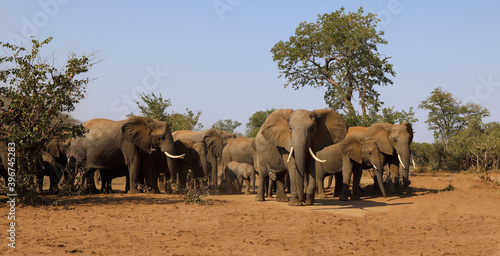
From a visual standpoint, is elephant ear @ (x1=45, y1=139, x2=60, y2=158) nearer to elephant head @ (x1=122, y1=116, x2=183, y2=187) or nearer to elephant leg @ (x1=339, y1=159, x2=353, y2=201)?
elephant head @ (x1=122, y1=116, x2=183, y2=187)

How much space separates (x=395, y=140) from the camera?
56.7 feet

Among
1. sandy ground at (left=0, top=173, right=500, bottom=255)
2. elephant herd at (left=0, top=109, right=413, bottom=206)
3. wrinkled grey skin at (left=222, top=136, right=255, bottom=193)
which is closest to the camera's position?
sandy ground at (left=0, top=173, right=500, bottom=255)

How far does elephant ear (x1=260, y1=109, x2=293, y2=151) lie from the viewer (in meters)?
13.7

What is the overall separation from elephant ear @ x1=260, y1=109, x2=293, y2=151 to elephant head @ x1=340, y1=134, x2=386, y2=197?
3.13 meters

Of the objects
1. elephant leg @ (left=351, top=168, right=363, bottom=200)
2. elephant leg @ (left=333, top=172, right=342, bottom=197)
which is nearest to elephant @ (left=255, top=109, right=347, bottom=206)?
elephant leg @ (left=351, top=168, right=363, bottom=200)

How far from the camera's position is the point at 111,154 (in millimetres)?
16938

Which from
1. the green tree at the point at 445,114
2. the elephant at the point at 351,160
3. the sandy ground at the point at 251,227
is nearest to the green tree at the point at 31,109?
the sandy ground at the point at 251,227

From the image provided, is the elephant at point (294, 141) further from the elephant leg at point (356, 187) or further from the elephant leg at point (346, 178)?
the elephant leg at point (356, 187)

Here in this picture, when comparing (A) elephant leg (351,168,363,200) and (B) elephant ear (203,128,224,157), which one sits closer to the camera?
(A) elephant leg (351,168,363,200)

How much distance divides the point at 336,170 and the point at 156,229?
818 centimetres

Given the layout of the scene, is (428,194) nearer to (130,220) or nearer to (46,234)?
(130,220)

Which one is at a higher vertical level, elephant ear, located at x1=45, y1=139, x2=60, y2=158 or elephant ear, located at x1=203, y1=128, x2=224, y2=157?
elephant ear, located at x1=203, y1=128, x2=224, y2=157

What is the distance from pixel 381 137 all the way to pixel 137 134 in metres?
8.45

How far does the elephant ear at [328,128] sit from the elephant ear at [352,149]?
2.24 meters
